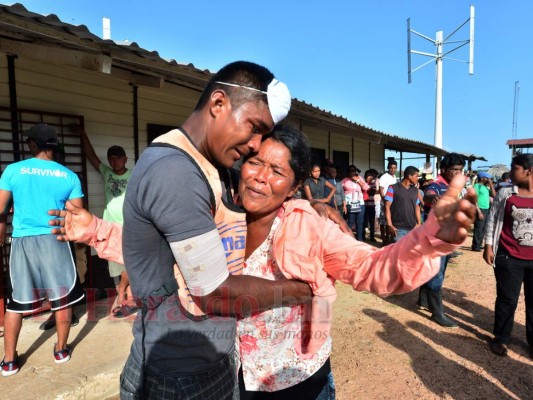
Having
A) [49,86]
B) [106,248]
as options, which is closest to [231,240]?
[106,248]

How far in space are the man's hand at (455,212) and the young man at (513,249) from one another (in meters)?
3.39

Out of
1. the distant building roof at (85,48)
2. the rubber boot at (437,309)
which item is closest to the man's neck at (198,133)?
the distant building roof at (85,48)

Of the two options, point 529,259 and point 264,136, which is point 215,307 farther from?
point 529,259

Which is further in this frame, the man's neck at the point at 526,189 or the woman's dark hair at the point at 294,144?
the man's neck at the point at 526,189

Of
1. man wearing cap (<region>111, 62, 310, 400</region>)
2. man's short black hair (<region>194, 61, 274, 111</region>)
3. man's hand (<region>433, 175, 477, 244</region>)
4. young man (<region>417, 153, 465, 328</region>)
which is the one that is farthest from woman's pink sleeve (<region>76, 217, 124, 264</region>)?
young man (<region>417, 153, 465, 328</region>)

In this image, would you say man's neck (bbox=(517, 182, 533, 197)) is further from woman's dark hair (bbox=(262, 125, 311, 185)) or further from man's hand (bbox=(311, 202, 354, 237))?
woman's dark hair (bbox=(262, 125, 311, 185))

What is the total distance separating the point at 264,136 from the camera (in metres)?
1.50

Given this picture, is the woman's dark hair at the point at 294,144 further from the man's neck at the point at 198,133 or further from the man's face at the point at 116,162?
the man's face at the point at 116,162

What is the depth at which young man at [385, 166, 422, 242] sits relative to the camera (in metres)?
5.24

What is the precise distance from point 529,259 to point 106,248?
4008 millimetres

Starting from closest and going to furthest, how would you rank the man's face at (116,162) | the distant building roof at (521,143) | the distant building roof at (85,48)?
the distant building roof at (85,48)
the man's face at (116,162)
the distant building roof at (521,143)

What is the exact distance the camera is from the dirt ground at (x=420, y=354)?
301 centimetres

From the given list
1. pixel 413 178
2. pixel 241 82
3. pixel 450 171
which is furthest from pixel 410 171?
pixel 241 82

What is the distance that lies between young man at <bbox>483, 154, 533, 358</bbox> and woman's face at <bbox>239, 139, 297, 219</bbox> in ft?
10.7
